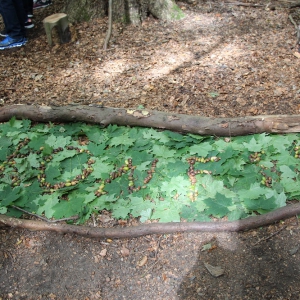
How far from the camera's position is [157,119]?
4047mm

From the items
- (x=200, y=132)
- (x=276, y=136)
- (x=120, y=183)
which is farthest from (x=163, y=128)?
(x=276, y=136)

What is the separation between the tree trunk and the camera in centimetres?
609

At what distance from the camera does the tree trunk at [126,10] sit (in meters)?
6.09

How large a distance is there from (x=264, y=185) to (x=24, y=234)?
2.45 meters

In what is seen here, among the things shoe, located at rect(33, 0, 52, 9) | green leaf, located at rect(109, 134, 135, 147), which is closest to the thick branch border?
green leaf, located at rect(109, 134, 135, 147)

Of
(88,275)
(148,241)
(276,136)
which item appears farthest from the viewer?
(276,136)

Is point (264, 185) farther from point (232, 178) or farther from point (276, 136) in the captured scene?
point (276, 136)

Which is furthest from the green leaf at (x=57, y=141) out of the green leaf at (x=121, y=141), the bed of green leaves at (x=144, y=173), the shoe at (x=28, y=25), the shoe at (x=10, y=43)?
the shoe at (x=28, y=25)

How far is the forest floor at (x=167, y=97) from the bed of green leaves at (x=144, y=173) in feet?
0.86

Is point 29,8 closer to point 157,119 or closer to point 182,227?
point 157,119

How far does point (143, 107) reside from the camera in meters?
4.44

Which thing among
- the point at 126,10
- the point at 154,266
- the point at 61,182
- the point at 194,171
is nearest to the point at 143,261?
the point at 154,266

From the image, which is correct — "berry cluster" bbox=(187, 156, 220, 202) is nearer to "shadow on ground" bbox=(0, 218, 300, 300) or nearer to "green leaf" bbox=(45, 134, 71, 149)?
"shadow on ground" bbox=(0, 218, 300, 300)

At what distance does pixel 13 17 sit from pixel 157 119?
3.57m
